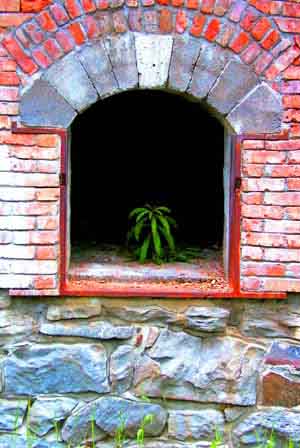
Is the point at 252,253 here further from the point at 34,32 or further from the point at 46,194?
the point at 34,32

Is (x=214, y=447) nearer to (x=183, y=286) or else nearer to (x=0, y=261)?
(x=183, y=286)

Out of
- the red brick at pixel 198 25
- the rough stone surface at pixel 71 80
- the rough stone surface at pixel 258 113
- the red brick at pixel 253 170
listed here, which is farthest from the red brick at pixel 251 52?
the rough stone surface at pixel 71 80

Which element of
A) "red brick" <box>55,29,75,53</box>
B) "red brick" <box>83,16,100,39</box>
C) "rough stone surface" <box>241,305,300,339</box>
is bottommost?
"rough stone surface" <box>241,305,300,339</box>

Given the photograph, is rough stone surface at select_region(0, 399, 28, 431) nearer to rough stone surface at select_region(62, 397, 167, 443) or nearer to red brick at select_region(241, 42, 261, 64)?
rough stone surface at select_region(62, 397, 167, 443)

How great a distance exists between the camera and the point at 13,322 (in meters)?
3.17

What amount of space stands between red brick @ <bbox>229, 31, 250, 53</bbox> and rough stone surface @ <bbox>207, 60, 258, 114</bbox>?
0.22ft

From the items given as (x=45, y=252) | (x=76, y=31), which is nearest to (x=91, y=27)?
(x=76, y=31)

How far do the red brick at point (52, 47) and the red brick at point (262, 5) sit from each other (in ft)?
3.18

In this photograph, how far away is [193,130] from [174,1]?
194 cm

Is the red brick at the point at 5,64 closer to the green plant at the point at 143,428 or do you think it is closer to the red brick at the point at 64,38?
the red brick at the point at 64,38

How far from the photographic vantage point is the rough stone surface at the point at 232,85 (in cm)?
308

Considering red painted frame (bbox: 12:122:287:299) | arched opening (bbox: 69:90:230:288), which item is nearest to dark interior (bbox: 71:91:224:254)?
arched opening (bbox: 69:90:230:288)

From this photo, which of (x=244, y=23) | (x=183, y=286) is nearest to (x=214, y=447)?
(x=183, y=286)

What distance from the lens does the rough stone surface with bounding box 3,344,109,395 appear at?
3.16m
